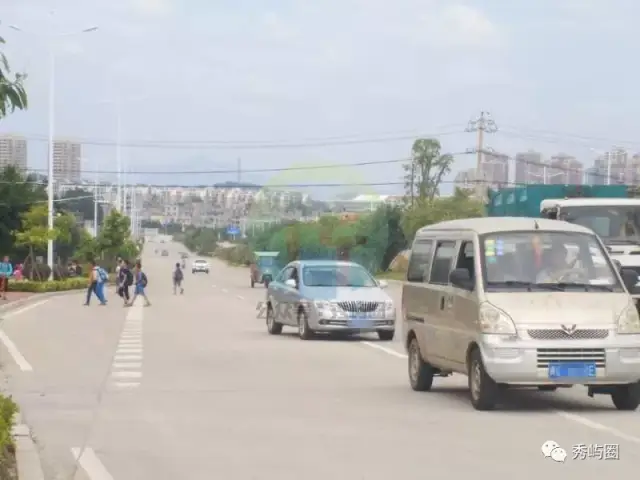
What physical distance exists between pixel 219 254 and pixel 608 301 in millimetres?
182694

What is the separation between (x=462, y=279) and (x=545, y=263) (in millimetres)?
938

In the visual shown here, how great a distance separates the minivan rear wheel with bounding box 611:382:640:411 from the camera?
43.4 feet

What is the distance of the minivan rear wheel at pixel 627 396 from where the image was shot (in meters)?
13.2

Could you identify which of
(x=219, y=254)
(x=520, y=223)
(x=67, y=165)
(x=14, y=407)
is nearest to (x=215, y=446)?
(x=14, y=407)

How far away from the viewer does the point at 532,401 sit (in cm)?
1439

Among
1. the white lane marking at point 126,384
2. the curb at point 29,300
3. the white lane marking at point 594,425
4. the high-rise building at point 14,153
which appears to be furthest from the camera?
the high-rise building at point 14,153

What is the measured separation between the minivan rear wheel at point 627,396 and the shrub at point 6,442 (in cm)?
638

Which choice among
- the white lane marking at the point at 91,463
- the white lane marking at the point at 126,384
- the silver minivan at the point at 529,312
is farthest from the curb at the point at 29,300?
the white lane marking at the point at 91,463

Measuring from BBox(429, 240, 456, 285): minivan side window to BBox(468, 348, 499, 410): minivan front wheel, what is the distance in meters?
1.37

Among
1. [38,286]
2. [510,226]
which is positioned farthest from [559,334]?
[38,286]

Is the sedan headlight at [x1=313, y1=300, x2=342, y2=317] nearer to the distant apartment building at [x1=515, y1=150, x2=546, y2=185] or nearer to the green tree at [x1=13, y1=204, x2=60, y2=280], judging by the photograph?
the green tree at [x1=13, y1=204, x2=60, y2=280]

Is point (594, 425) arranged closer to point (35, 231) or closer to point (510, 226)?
point (510, 226)

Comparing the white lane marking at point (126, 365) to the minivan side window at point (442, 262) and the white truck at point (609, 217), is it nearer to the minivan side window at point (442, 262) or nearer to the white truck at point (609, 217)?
the minivan side window at point (442, 262)

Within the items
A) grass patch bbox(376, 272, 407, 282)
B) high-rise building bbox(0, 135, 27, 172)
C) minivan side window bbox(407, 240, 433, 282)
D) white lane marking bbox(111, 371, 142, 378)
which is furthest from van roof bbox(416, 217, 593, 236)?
high-rise building bbox(0, 135, 27, 172)
